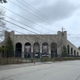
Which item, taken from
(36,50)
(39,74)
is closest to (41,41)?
(36,50)

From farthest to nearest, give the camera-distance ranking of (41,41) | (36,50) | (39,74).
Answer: (41,41) → (36,50) → (39,74)

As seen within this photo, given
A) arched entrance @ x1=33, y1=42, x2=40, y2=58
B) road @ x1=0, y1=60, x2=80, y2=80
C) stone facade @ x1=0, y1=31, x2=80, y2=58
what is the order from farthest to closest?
stone facade @ x1=0, y1=31, x2=80, y2=58 < arched entrance @ x1=33, y1=42, x2=40, y2=58 < road @ x1=0, y1=60, x2=80, y2=80

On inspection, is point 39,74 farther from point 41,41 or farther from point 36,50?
point 41,41

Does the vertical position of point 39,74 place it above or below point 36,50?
below

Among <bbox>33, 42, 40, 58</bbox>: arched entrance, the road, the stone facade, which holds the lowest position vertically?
the road

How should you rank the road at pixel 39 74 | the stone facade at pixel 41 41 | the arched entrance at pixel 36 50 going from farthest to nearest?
1. the stone facade at pixel 41 41
2. the arched entrance at pixel 36 50
3. the road at pixel 39 74

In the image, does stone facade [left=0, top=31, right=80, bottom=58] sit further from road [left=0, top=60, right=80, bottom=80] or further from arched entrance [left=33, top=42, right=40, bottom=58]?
road [left=0, top=60, right=80, bottom=80]

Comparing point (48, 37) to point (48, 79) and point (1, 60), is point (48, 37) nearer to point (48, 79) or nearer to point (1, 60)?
point (1, 60)

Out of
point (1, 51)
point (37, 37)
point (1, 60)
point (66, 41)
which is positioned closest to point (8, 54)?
point (1, 51)

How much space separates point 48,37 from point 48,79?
6698 cm

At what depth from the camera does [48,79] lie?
1331cm

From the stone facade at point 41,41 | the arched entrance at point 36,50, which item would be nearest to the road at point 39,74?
the arched entrance at point 36,50

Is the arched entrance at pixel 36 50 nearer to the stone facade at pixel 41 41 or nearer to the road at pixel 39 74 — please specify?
the stone facade at pixel 41 41

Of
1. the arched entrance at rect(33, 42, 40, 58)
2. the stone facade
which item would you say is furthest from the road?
the stone facade
